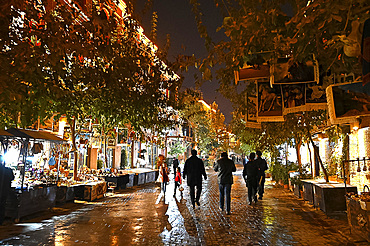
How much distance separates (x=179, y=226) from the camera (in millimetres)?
8820

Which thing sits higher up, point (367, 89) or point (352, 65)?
point (352, 65)

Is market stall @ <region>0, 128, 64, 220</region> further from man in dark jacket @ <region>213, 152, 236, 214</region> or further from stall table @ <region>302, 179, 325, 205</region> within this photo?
stall table @ <region>302, 179, 325, 205</region>

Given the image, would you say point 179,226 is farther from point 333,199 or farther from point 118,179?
point 118,179

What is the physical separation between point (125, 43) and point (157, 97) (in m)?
1.96

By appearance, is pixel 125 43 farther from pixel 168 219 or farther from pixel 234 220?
pixel 234 220

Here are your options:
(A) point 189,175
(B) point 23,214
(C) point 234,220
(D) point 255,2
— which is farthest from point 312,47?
(B) point 23,214

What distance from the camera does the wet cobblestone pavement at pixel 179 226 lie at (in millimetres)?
7312

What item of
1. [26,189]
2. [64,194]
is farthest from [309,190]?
[26,189]

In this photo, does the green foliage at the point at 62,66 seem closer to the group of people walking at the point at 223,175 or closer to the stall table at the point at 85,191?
the group of people walking at the point at 223,175

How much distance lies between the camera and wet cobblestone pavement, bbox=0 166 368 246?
7.31 m

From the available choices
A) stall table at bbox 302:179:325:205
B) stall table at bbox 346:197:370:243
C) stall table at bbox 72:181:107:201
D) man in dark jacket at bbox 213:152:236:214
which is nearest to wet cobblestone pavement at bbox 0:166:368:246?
stall table at bbox 346:197:370:243

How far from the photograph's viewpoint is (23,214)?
989 centimetres

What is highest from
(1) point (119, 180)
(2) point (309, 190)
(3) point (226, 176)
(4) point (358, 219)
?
(3) point (226, 176)

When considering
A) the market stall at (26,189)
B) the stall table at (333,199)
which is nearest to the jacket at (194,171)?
the stall table at (333,199)
